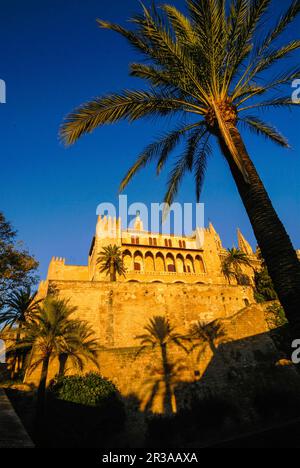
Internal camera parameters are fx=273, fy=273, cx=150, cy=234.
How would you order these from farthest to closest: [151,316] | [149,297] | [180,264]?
[180,264], [149,297], [151,316]

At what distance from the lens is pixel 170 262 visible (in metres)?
46.2

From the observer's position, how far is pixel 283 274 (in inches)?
208

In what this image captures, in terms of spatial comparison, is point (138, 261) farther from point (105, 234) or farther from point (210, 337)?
point (210, 337)

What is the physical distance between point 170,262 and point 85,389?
31.1 metres

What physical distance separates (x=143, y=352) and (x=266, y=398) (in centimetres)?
856

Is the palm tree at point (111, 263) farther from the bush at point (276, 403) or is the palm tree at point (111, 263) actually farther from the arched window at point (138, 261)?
the bush at point (276, 403)

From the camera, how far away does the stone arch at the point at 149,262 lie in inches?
1770

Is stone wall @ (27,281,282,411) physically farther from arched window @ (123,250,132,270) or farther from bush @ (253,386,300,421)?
arched window @ (123,250,132,270)

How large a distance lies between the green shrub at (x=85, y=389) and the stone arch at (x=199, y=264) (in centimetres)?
3112

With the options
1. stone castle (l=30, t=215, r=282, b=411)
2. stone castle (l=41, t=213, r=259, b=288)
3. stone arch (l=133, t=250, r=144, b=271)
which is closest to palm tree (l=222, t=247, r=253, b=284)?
stone castle (l=30, t=215, r=282, b=411)

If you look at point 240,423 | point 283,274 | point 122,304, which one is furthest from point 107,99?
→ point 122,304

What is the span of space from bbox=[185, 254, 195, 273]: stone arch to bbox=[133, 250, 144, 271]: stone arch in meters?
7.78

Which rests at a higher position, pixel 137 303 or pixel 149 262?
pixel 149 262

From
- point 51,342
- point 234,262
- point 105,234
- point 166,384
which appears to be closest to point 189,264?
point 234,262
